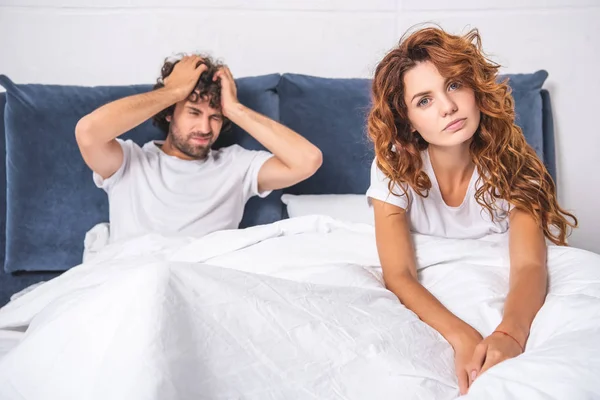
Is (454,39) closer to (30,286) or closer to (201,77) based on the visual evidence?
(201,77)

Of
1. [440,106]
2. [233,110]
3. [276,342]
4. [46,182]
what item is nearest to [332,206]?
[233,110]

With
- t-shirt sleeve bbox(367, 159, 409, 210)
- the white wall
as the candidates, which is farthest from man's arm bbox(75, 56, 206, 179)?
t-shirt sleeve bbox(367, 159, 409, 210)

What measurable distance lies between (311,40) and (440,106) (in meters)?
1.14

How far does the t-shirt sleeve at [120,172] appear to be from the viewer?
202 cm

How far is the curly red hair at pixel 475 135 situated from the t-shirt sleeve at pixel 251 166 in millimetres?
562

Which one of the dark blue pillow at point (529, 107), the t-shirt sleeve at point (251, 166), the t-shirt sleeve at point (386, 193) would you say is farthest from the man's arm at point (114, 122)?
the dark blue pillow at point (529, 107)

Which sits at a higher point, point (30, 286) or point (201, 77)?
point (201, 77)

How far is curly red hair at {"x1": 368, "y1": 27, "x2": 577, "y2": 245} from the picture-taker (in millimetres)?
1523

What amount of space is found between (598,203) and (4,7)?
7.88 feet

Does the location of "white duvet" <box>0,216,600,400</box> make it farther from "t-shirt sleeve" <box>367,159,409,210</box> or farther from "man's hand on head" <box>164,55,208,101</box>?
"man's hand on head" <box>164,55,208,101</box>

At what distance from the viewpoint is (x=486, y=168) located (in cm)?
159

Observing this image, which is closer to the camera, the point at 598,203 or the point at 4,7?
the point at 4,7

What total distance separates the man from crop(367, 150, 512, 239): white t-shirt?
0.50 m

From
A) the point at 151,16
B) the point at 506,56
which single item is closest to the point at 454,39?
the point at 506,56
